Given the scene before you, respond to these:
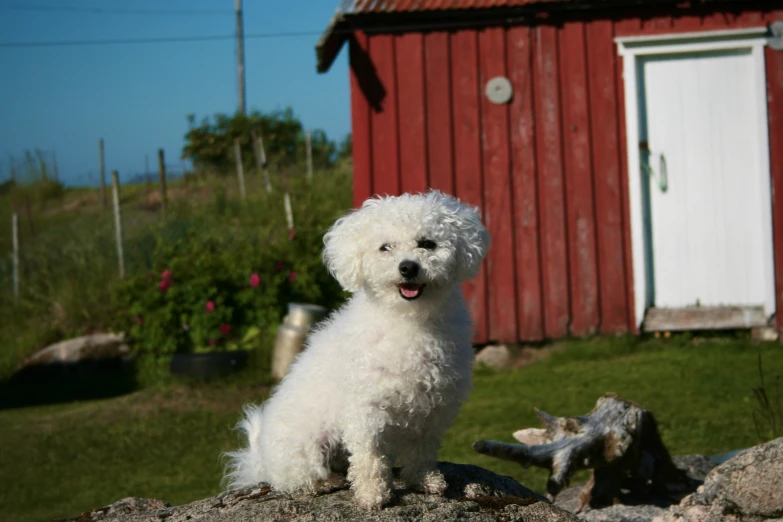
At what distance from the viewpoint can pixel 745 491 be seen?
3656 millimetres

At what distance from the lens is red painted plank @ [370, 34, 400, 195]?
30.4 ft

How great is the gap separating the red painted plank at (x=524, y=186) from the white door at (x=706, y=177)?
108 cm

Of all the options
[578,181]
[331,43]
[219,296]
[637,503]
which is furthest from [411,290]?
[219,296]

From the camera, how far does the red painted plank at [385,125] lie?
9.27 m

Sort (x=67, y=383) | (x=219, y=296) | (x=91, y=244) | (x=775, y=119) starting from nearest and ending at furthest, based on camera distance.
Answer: (x=775, y=119) < (x=219, y=296) < (x=67, y=383) < (x=91, y=244)

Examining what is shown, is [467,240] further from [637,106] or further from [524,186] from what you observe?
[637,106]

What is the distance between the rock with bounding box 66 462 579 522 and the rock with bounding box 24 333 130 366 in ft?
21.4

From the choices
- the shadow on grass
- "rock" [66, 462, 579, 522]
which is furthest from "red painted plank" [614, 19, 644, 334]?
the shadow on grass

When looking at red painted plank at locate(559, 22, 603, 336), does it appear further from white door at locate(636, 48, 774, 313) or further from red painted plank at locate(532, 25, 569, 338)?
white door at locate(636, 48, 774, 313)

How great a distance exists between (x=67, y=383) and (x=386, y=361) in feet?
25.7

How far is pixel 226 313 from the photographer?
985cm

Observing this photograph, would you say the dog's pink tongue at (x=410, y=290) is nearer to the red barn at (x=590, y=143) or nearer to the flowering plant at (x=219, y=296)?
the red barn at (x=590, y=143)

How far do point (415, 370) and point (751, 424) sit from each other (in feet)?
12.9

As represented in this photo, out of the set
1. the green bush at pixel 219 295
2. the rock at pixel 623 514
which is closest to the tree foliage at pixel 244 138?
the green bush at pixel 219 295
